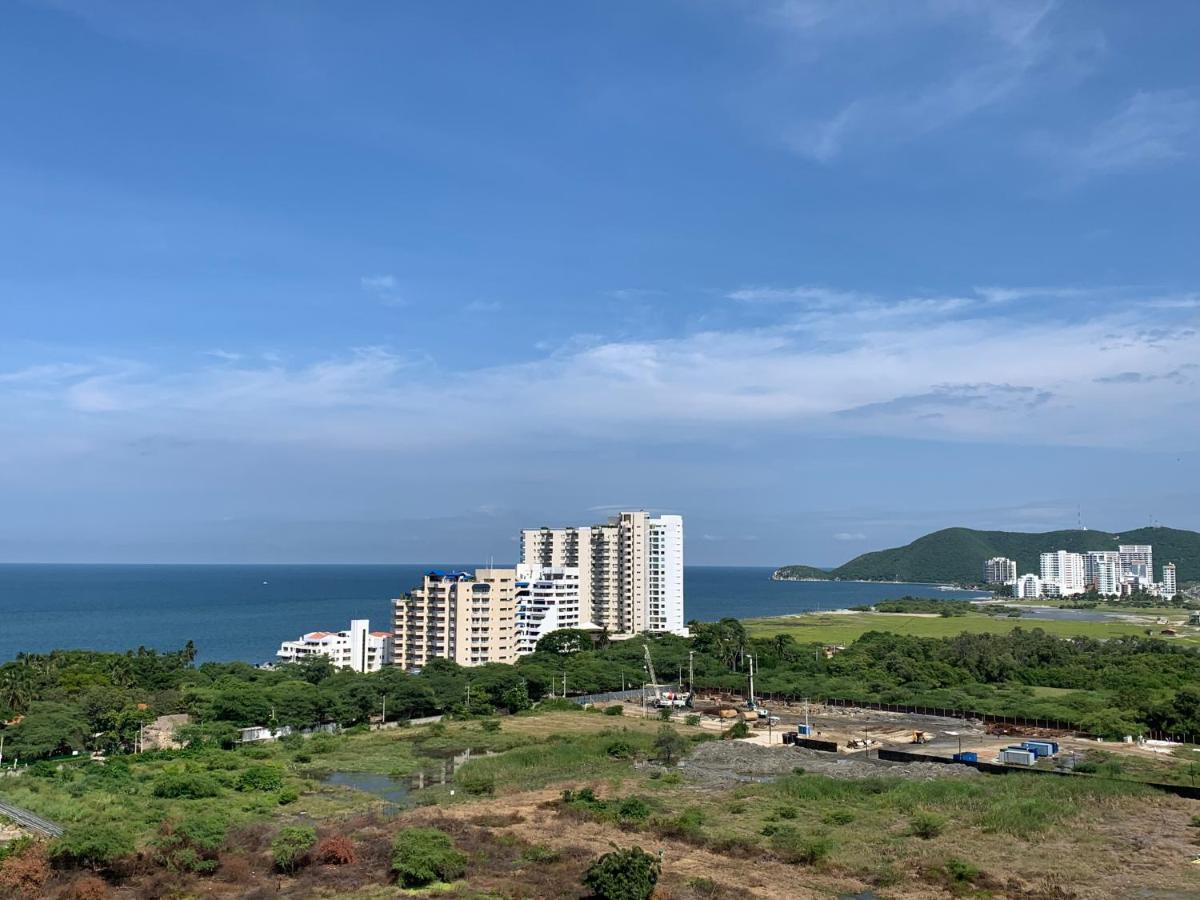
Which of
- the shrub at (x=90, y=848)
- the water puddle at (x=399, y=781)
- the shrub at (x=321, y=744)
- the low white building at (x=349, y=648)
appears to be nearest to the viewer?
the shrub at (x=90, y=848)

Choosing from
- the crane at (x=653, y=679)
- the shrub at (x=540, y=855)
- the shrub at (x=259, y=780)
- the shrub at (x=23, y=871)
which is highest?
the shrub at (x=23, y=871)

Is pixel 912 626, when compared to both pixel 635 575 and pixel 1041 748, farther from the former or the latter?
A: pixel 1041 748

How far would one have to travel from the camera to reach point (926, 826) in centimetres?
3103

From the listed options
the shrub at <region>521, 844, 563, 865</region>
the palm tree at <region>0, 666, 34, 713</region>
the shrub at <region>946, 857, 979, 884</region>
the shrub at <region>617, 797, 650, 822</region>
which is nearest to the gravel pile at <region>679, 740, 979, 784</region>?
the shrub at <region>617, 797, 650, 822</region>

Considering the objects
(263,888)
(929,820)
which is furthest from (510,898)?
(929,820)

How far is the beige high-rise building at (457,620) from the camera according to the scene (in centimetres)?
8488

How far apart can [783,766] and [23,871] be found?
102 feet

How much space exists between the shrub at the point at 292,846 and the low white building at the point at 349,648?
5897cm

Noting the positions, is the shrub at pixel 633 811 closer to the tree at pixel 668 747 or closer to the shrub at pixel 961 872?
the shrub at pixel 961 872

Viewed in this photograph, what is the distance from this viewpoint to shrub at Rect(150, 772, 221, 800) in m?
36.3

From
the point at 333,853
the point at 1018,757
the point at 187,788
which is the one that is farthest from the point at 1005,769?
the point at 187,788

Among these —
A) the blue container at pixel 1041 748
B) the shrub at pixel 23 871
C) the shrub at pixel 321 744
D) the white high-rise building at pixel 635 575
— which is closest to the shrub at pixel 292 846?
the shrub at pixel 23 871

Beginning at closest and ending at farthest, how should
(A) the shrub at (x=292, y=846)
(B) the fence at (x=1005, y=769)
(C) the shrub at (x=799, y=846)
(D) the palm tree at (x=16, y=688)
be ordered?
(A) the shrub at (x=292, y=846), (C) the shrub at (x=799, y=846), (B) the fence at (x=1005, y=769), (D) the palm tree at (x=16, y=688)

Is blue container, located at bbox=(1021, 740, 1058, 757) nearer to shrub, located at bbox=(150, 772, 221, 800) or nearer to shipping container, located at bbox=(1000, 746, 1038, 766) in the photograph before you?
shipping container, located at bbox=(1000, 746, 1038, 766)
